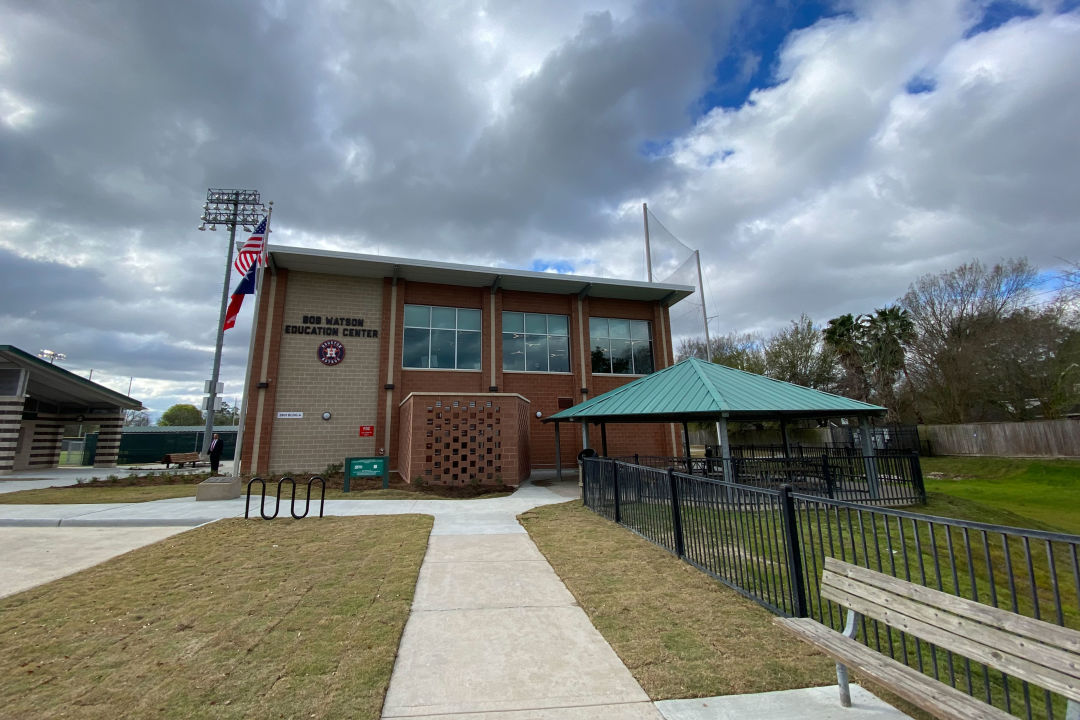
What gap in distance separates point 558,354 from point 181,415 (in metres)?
76.5

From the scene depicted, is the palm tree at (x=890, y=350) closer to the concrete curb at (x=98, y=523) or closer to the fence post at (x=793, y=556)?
the fence post at (x=793, y=556)

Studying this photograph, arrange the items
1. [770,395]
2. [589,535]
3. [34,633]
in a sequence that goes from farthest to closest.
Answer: [770,395], [589,535], [34,633]

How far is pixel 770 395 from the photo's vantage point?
41.2ft

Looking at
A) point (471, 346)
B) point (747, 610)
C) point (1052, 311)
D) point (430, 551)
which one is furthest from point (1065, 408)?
point (430, 551)

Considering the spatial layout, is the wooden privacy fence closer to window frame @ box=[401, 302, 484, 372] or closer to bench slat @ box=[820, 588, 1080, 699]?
window frame @ box=[401, 302, 484, 372]

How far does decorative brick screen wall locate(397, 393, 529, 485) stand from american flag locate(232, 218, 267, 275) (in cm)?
625

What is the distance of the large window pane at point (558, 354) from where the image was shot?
22.5m

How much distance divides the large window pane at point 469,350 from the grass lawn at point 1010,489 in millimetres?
15750

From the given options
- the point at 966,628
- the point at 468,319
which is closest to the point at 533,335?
the point at 468,319

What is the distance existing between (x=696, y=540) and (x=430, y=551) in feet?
12.0

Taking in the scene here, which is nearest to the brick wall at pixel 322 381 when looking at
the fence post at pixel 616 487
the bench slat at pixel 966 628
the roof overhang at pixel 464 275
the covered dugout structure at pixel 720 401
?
the roof overhang at pixel 464 275

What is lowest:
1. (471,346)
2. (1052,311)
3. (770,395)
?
(770,395)

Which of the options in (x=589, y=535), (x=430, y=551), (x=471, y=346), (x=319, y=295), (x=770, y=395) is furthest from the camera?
(x=471, y=346)

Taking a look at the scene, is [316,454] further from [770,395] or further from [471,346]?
[770,395]
